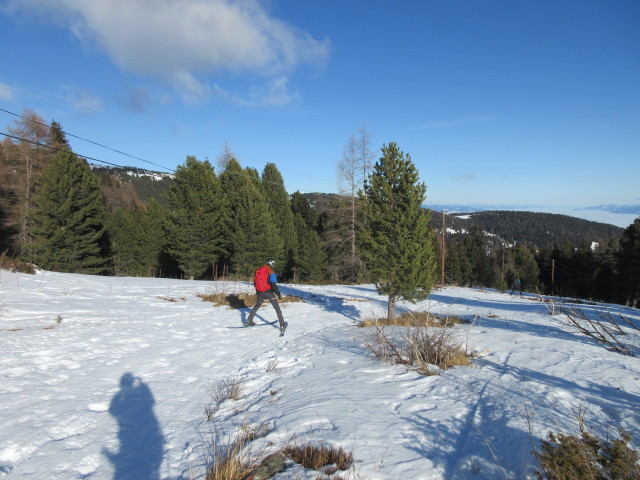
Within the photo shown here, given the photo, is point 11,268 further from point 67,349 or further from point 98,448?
point 98,448

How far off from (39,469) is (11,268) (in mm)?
11344

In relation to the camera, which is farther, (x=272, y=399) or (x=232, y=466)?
(x=272, y=399)

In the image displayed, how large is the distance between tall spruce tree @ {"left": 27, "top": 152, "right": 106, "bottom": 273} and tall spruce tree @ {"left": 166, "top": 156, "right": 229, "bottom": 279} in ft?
21.9

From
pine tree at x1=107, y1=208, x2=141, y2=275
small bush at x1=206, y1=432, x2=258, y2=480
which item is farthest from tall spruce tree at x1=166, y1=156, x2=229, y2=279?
small bush at x1=206, y1=432, x2=258, y2=480

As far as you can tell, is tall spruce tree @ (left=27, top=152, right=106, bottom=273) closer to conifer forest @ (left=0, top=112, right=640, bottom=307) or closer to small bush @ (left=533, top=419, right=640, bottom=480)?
conifer forest @ (left=0, top=112, right=640, bottom=307)

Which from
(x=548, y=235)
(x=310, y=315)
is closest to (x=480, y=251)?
(x=310, y=315)

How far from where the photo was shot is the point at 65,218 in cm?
2439

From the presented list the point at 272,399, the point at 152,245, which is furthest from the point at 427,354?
the point at 152,245

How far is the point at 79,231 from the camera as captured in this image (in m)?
25.9

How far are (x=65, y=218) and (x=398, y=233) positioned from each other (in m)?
25.9

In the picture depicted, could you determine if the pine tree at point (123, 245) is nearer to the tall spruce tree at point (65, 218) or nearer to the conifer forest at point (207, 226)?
the conifer forest at point (207, 226)

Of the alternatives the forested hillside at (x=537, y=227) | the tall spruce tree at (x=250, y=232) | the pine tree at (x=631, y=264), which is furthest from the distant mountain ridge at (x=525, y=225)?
the tall spruce tree at (x=250, y=232)

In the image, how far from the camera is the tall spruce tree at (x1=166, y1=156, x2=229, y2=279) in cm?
2514

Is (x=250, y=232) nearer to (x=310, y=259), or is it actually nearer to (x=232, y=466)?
(x=310, y=259)
